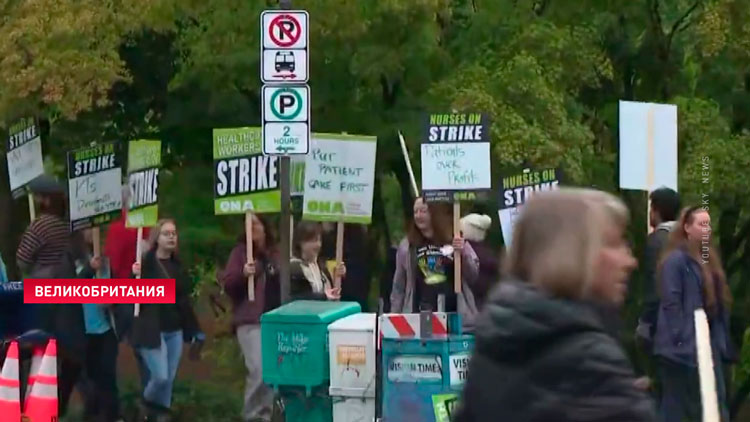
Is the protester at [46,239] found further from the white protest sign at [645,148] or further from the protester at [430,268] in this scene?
the white protest sign at [645,148]

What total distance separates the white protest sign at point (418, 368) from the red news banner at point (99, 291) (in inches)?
130

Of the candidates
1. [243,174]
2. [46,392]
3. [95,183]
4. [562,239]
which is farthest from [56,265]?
[562,239]

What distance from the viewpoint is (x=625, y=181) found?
11930mm

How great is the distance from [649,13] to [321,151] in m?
6.00

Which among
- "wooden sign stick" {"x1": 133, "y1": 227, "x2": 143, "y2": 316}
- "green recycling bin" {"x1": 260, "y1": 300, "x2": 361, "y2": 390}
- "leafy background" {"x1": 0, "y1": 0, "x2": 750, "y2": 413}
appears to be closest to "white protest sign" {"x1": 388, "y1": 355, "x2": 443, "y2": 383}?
"green recycling bin" {"x1": 260, "y1": 300, "x2": 361, "y2": 390}

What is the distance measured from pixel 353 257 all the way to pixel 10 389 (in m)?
3.59

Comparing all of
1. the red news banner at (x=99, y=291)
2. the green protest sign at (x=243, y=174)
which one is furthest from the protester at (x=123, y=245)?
the green protest sign at (x=243, y=174)

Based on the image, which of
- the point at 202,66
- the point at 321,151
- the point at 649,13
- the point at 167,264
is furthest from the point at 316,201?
the point at 649,13

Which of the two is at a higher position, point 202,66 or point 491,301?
point 202,66

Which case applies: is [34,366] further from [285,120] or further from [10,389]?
[285,120]

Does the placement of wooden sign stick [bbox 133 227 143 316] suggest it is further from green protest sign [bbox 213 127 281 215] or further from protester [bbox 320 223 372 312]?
protester [bbox 320 223 372 312]

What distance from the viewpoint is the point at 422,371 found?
9.95 m

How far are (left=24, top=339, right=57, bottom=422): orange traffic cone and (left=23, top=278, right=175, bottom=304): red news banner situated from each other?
1.14 meters

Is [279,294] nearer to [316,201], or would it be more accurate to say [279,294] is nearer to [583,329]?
[316,201]
